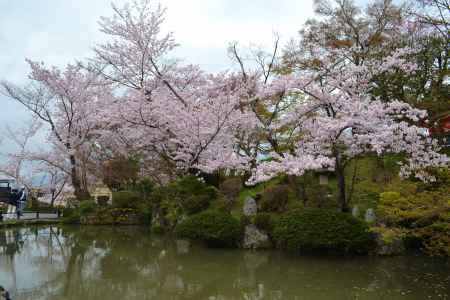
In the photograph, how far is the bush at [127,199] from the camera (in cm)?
1560

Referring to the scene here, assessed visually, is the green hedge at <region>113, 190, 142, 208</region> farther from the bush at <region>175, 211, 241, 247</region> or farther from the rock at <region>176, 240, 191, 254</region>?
the bush at <region>175, 211, 241, 247</region>

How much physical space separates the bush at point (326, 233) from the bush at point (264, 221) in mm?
922

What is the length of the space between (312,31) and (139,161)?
8.31 m

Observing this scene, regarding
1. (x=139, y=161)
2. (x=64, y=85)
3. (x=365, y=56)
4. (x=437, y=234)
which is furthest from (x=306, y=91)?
(x=64, y=85)

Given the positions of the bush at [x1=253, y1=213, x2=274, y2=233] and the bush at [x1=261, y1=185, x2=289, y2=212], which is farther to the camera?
the bush at [x1=261, y1=185, x2=289, y2=212]

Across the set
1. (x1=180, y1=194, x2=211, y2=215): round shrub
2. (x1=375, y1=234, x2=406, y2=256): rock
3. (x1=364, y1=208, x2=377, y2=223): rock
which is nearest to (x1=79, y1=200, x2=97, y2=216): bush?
(x1=180, y1=194, x2=211, y2=215): round shrub

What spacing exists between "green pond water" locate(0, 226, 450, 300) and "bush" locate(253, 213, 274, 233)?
71 cm

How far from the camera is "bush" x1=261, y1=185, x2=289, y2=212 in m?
10.6

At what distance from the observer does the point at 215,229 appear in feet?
31.5

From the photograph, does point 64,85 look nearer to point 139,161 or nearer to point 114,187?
point 139,161

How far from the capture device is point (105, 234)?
44.2 ft

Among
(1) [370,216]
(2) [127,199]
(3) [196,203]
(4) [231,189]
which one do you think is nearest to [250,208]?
(4) [231,189]

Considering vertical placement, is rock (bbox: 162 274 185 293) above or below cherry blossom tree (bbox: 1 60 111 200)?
below

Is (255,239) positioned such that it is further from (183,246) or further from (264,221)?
(183,246)
